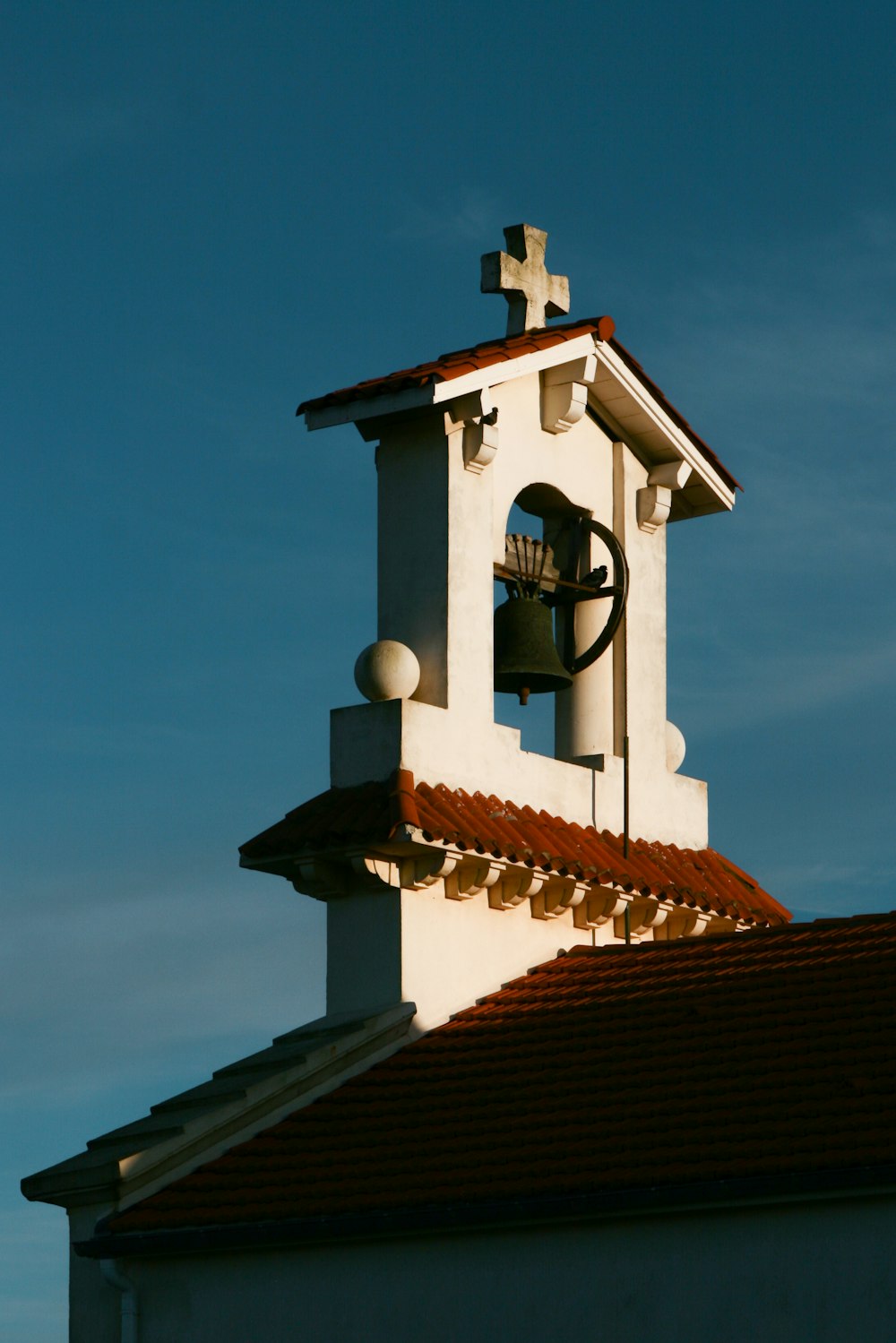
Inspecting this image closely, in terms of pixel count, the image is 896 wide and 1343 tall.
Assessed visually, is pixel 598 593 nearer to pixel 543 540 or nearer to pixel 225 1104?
pixel 543 540

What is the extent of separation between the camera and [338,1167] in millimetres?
13523

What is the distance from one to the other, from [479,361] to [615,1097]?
572cm

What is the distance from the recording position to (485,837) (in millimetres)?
15500

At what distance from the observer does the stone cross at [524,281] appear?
58.9ft

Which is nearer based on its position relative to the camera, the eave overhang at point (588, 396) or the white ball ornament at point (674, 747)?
the eave overhang at point (588, 396)

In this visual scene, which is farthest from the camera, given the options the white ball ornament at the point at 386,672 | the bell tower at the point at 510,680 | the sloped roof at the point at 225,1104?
the white ball ornament at the point at 386,672

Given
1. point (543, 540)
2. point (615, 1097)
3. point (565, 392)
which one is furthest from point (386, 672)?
point (615, 1097)

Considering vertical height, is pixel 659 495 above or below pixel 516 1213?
above

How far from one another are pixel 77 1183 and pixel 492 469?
6008 mm

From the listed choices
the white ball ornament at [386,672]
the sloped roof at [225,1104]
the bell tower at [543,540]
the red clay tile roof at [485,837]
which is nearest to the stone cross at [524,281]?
the bell tower at [543,540]

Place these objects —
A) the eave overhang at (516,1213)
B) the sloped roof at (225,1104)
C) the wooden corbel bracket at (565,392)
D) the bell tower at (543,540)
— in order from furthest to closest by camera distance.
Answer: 1. the wooden corbel bracket at (565,392)
2. the bell tower at (543,540)
3. the sloped roof at (225,1104)
4. the eave overhang at (516,1213)

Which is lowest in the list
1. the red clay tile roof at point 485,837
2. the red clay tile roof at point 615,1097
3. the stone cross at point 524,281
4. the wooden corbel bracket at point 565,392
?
the red clay tile roof at point 615,1097

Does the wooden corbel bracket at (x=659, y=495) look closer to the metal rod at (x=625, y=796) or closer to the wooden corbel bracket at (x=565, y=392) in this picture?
the wooden corbel bracket at (x=565, y=392)

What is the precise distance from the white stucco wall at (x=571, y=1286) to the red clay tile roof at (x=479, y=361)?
6202 mm
